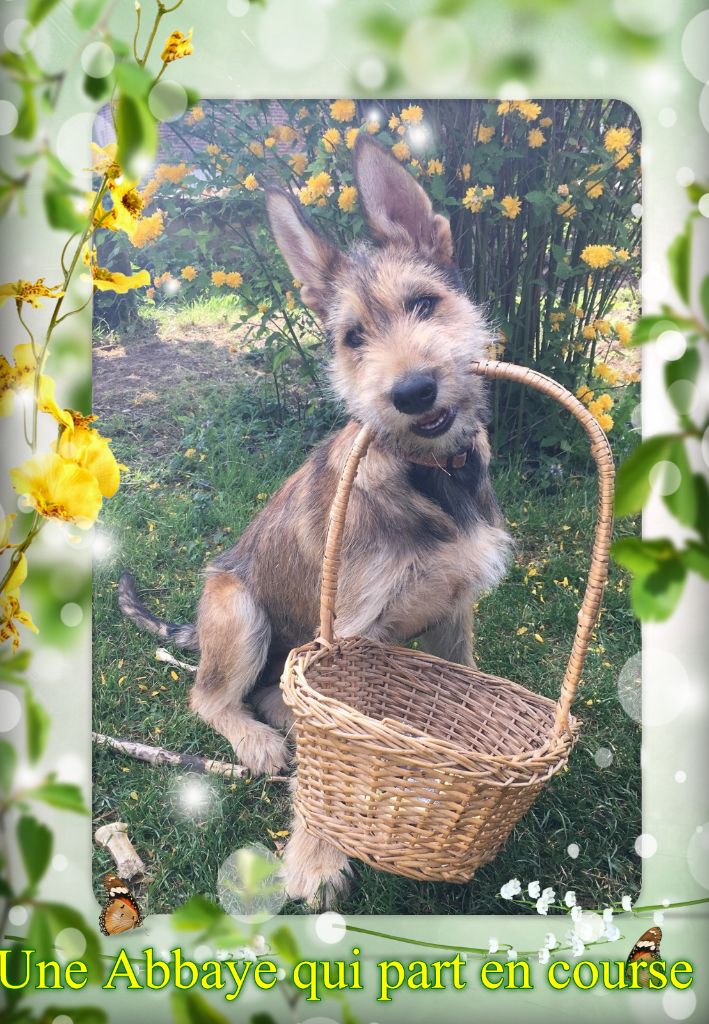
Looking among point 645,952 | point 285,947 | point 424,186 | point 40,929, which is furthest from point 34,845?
point 645,952

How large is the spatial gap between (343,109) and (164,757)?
136 centimetres

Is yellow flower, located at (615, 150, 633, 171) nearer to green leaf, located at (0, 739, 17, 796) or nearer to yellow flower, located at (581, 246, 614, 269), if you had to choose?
yellow flower, located at (581, 246, 614, 269)

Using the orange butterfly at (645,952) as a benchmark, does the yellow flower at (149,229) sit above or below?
above

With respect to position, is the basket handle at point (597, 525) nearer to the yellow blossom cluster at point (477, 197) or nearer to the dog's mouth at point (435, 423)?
the dog's mouth at point (435, 423)

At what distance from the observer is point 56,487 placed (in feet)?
2.20

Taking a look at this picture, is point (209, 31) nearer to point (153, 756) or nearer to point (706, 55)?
point (706, 55)

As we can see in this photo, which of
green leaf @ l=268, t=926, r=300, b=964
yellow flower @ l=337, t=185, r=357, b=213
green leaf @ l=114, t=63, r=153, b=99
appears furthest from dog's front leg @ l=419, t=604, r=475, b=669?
green leaf @ l=114, t=63, r=153, b=99

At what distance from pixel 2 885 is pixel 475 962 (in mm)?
1536

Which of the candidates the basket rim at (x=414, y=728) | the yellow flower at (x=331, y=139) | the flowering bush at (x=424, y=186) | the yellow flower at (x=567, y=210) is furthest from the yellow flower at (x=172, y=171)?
the basket rim at (x=414, y=728)

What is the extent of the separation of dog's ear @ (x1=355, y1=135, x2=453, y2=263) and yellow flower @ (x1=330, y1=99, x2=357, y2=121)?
0.07 meters

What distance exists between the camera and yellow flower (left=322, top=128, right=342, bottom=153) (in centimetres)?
171

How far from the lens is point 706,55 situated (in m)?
1.73

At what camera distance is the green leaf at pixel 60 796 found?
46 cm

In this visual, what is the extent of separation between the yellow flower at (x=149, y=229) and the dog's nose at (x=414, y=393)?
581 millimetres
